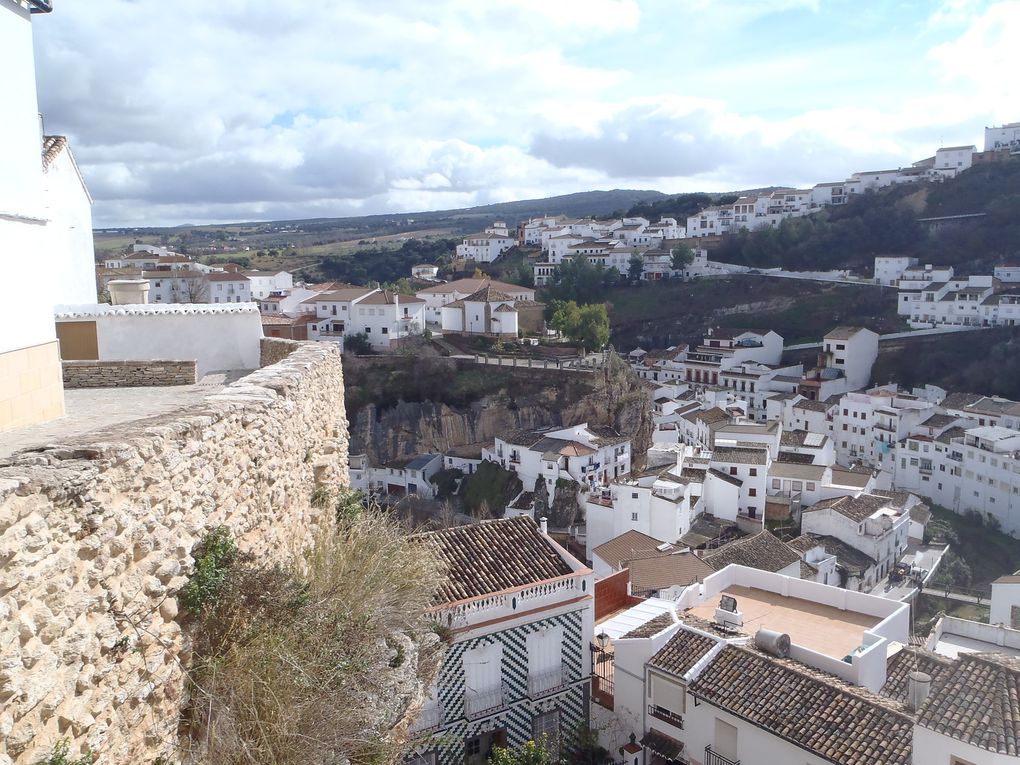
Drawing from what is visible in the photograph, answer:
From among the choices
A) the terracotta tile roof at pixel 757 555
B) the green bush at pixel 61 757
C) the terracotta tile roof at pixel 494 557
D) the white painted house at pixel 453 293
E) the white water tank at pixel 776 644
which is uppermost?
the green bush at pixel 61 757

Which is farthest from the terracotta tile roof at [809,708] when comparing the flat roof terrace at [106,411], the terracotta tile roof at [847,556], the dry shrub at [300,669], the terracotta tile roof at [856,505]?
the terracotta tile roof at [856,505]

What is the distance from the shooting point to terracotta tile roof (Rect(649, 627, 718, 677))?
9812 mm

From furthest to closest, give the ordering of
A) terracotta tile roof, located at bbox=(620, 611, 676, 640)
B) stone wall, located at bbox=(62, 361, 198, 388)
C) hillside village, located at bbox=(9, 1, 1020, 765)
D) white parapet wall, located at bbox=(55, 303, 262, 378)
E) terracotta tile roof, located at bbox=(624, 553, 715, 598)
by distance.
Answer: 1. terracotta tile roof, located at bbox=(624, 553, 715, 598)
2. terracotta tile roof, located at bbox=(620, 611, 676, 640)
3. white parapet wall, located at bbox=(55, 303, 262, 378)
4. stone wall, located at bbox=(62, 361, 198, 388)
5. hillside village, located at bbox=(9, 1, 1020, 765)

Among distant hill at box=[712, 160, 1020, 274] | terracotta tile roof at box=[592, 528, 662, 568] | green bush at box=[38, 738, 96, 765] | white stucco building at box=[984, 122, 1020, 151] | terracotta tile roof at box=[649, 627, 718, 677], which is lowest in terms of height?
terracotta tile roof at box=[592, 528, 662, 568]

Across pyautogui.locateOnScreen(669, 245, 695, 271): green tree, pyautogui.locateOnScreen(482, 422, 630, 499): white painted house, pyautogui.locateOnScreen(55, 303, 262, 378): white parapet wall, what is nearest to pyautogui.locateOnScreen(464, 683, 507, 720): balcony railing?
pyautogui.locateOnScreen(55, 303, 262, 378): white parapet wall

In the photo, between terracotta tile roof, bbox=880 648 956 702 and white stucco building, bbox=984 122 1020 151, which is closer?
terracotta tile roof, bbox=880 648 956 702

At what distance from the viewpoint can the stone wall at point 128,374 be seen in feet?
25.8

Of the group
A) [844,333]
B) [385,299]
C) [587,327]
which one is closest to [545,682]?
[587,327]

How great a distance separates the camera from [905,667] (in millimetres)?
10281

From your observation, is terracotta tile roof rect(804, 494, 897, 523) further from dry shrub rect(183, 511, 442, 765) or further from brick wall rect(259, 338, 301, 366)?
dry shrub rect(183, 511, 442, 765)

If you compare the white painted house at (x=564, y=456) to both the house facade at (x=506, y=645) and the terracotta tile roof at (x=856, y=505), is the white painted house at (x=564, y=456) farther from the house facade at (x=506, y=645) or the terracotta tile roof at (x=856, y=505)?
the house facade at (x=506, y=645)

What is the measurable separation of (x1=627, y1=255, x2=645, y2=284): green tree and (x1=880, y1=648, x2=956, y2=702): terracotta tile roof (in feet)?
170

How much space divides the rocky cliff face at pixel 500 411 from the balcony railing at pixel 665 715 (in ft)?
88.9

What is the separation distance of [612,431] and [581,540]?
27.8ft
